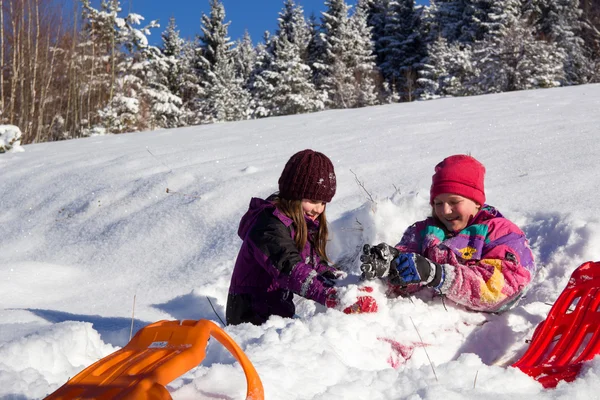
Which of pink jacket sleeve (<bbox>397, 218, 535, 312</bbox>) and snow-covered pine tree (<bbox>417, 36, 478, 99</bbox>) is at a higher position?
snow-covered pine tree (<bbox>417, 36, 478, 99</bbox>)

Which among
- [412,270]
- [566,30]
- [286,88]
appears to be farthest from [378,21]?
[412,270]

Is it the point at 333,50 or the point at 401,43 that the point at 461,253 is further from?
the point at 401,43

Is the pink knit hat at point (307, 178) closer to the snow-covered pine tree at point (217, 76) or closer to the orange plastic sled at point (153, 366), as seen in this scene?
the orange plastic sled at point (153, 366)

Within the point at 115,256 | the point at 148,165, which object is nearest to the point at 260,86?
the point at 148,165

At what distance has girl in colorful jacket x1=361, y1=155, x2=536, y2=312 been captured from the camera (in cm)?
223

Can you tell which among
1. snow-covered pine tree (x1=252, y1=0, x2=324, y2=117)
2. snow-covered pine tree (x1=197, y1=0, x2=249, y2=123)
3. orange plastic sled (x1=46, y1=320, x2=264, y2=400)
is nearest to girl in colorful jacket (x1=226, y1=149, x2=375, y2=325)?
orange plastic sled (x1=46, y1=320, x2=264, y2=400)

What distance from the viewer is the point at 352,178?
14.5 feet

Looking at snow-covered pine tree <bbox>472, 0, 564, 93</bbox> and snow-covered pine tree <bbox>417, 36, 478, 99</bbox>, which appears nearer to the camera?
snow-covered pine tree <bbox>472, 0, 564, 93</bbox>

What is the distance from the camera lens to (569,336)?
2.06 m

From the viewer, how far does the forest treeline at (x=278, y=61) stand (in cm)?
1065

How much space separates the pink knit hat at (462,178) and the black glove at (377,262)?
0.58 metres

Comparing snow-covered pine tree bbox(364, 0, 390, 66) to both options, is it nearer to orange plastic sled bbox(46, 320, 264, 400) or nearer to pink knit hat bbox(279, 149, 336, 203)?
pink knit hat bbox(279, 149, 336, 203)

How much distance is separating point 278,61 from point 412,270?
76.2 feet

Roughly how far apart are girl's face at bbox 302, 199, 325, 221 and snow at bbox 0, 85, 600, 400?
0.40 meters
